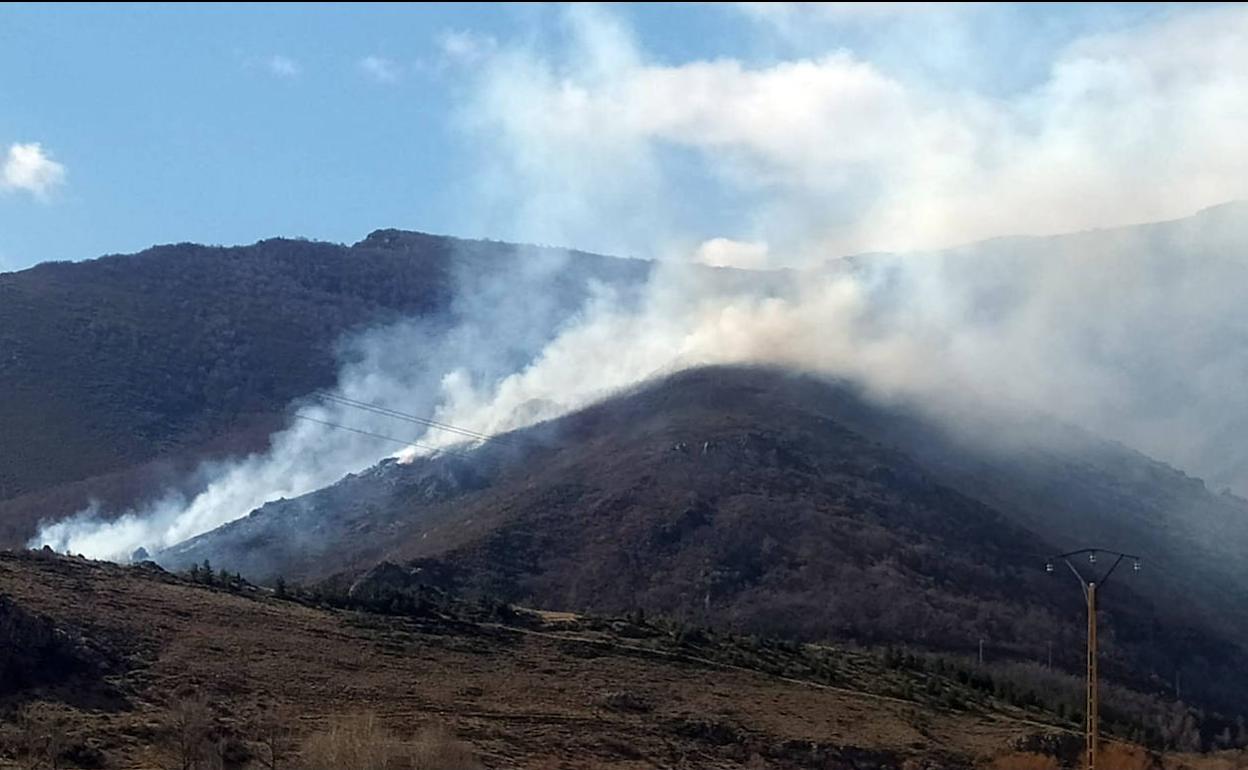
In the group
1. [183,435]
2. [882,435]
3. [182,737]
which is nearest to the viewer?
[182,737]

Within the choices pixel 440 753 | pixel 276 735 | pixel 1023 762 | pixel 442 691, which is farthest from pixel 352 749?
pixel 1023 762

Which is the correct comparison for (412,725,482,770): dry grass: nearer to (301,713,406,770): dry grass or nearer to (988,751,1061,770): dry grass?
(301,713,406,770): dry grass

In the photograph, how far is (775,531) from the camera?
129500 millimetres

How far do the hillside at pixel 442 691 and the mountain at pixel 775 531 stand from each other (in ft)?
97.2

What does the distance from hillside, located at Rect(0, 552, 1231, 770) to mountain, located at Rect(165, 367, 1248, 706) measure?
2963 cm

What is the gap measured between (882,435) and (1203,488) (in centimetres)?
4703

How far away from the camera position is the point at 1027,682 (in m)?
101

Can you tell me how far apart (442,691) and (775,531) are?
6578cm

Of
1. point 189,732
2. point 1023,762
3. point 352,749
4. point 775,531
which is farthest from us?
point 775,531

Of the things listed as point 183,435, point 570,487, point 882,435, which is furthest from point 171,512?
point 882,435

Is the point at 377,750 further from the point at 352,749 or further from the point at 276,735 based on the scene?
the point at 276,735

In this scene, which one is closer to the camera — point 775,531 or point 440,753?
point 440,753

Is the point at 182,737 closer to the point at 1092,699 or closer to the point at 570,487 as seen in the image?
the point at 1092,699

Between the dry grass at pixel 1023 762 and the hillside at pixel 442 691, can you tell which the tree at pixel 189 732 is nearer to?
the hillside at pixel 442 691
